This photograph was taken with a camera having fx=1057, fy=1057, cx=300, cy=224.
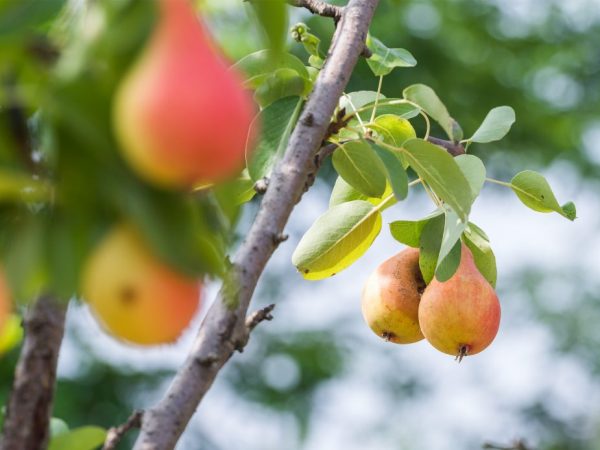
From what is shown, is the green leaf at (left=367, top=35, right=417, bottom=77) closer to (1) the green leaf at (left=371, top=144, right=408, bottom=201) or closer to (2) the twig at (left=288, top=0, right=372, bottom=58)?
(2) the twig at (left=288, top=0, right=372, bottom=58)

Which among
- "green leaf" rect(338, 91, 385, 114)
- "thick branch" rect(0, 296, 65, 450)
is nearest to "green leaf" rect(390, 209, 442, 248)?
"green leaf" rect(338, 91, 385, 114)

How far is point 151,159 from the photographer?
1.17 feet

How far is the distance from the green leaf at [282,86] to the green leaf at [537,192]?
0.25 metres

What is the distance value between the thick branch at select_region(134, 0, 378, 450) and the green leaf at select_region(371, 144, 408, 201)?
3.9 inches

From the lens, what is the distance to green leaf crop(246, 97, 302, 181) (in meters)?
0.89

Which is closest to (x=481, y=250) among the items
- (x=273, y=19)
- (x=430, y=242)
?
(x=430, y=242)

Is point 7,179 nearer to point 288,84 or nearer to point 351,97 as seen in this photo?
point 288,84

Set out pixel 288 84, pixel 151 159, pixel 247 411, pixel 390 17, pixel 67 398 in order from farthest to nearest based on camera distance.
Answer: pixel 247 411 → pixel 390 17 → pixel 67 398 → pixel 288 84 → pixel 151 159

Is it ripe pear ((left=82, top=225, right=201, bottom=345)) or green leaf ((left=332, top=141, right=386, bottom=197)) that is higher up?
ripe pear ((left=82, top=225, right=201, bottom=345))

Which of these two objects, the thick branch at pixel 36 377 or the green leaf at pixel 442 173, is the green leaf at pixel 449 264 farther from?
the thick branch at pixel 36 377

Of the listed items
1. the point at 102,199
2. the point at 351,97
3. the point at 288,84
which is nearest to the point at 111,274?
the point at 102,199

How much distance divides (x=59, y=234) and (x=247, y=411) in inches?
259

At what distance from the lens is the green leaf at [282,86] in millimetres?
968

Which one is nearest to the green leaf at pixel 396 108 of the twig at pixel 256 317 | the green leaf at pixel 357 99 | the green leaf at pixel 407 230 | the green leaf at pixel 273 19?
the green leaf at pixel 357 99
